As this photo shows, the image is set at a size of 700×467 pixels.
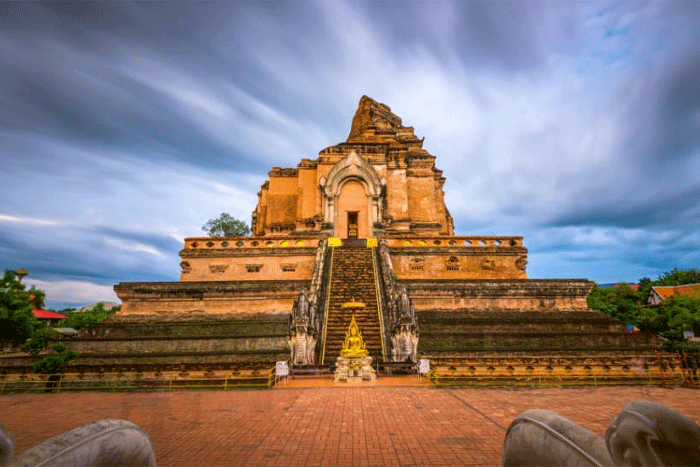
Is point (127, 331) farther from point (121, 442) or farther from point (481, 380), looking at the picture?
point (121, 442)

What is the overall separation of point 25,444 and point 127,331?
10.7 meters

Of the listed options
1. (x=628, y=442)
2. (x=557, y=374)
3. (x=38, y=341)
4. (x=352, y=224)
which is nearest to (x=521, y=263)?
(x=557, y=374)

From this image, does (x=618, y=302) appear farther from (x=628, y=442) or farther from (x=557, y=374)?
(x=628, y=442)

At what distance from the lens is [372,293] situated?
17.6 metres

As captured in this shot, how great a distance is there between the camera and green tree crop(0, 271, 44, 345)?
484 inches

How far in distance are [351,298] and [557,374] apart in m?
8.61

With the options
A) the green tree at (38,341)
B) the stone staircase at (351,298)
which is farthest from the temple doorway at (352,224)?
the green tree at (38,341)

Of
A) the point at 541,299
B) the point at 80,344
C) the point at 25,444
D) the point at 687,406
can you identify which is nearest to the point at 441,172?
the point at 541,299

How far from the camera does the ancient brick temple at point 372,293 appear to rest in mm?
14094

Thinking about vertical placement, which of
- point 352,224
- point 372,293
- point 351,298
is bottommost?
point 351,298

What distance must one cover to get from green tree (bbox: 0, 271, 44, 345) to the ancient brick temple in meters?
4.47

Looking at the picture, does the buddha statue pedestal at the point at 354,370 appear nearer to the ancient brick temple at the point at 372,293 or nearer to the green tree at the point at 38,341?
the ancient brick temple at the point at 372,293

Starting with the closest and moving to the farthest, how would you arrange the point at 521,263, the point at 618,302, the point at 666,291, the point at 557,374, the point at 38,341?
1. the point at 557,374
2. the point at 38,341
3. the point at 521,263
4. the point at 618,302
5. the point at 666,291

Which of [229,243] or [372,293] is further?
[229,243]
